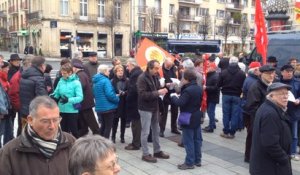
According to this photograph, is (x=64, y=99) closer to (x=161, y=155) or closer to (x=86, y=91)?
(x=86, y=91)

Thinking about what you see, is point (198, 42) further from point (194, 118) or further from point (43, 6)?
point (194, 118)

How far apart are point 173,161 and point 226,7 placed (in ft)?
192

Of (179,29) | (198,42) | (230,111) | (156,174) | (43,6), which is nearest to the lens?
(156,174)

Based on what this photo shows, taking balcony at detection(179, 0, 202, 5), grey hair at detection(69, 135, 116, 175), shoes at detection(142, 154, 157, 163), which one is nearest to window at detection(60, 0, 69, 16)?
balcony at detection(179, 0, 202, 5)

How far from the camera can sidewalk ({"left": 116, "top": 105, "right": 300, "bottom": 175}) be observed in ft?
19.9

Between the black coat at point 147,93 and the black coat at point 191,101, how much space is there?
458 mm

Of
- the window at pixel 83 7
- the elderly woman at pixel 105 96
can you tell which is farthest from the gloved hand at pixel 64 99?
the window at pixel 83 7

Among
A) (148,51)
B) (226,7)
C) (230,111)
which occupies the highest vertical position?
(226,7)

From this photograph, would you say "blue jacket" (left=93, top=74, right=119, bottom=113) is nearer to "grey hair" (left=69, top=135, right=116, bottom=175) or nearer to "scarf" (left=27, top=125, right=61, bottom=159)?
"scarf" (left=27, top=125, right=61, bottom=159)

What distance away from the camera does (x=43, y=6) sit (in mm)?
41906

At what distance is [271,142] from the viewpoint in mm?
3746

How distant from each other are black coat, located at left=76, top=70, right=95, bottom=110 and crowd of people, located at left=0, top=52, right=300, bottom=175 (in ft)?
0.06

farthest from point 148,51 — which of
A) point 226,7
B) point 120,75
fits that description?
point 226,7

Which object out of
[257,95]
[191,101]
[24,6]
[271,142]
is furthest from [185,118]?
[24,6]
